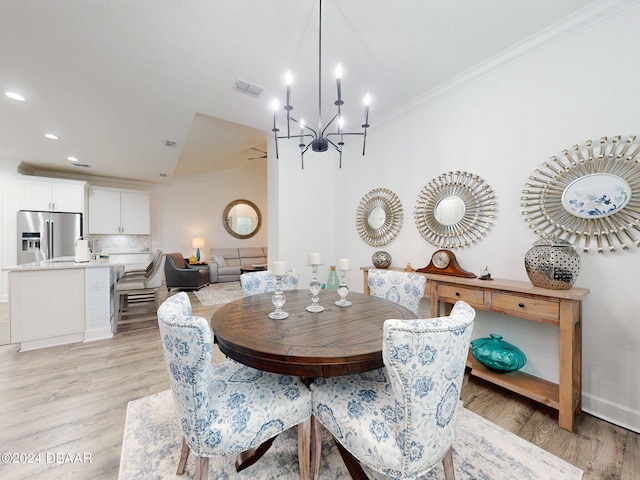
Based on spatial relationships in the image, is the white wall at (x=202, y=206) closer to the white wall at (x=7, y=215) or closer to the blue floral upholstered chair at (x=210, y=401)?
the white wall at (x=7, y=215)

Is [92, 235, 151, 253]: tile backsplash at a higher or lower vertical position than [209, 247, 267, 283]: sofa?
higher

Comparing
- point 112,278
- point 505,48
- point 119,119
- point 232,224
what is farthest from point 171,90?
point 232,224

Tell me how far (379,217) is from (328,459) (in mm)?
2588

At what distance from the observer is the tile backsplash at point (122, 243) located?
605 cm

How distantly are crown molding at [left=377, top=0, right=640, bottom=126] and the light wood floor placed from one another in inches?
107

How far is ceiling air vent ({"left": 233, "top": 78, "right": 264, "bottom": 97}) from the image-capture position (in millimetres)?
2504

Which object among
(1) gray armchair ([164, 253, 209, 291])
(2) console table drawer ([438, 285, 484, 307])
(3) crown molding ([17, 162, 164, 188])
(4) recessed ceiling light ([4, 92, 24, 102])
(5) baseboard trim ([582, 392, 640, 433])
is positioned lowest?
(5) baseboard trim ([582, 392, 640, 433])

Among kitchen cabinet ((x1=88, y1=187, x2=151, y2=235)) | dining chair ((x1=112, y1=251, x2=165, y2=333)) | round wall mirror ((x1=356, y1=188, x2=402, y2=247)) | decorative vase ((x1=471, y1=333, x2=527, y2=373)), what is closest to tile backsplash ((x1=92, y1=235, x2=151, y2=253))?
kitchen cabinet ((x1=88, y1=187, x2=151, y2=235))

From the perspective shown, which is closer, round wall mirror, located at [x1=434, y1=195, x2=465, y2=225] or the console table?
the console table

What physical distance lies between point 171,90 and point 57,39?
830 millimetres

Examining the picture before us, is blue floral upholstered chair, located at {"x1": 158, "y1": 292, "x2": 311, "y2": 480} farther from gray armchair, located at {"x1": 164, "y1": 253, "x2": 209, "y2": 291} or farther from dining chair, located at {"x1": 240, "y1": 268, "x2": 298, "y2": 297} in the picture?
gray armchair, located at {"x1": 164, "y1": 253, "x2": 209, "y2": 291}

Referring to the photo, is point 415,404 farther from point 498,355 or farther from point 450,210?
point 450,210

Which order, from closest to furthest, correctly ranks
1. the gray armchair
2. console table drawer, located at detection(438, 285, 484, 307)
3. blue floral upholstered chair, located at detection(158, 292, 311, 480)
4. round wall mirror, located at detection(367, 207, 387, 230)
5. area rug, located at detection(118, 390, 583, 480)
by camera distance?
blue floral upholstered chair, located at detection(158, 292, 311, 480) → area rug, located at detection(118, 390, 583, 480) → console table drawer, located at detection(438, 285, 484, 307) → round wall mirror, located at detection(367, 207, 387, 230) → the gray armchair

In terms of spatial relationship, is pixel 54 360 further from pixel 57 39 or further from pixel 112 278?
pixel 57 39
